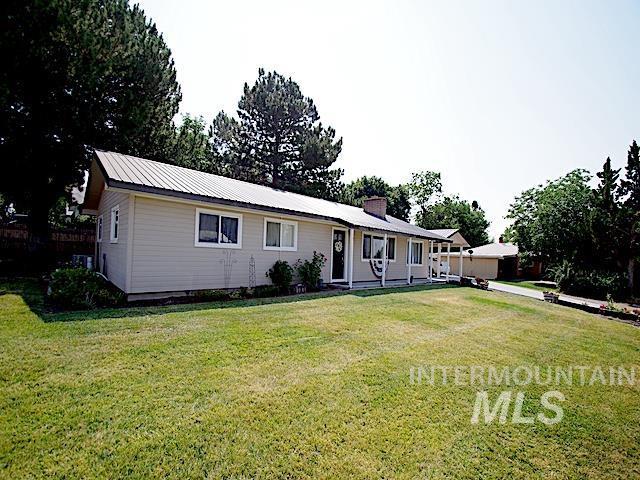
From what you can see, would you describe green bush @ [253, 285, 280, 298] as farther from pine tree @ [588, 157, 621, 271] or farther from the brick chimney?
pine tree @ [588, 157, 621, 271]

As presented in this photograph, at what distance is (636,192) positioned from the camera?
21.6 m

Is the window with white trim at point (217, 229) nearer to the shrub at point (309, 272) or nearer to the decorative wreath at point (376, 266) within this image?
the shrub at point (309, 272)

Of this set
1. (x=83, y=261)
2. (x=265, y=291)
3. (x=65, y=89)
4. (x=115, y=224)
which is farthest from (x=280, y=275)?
(x=65, y=89)

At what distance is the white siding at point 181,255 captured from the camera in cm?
817

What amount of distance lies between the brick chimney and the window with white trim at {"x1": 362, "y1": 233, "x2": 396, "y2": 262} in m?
2.43

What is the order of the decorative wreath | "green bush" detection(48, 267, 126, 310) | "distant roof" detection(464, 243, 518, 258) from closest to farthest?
"green bush" detection(48, 267, 126, 310) → the decorative wreath → "distant roof" detection(464, 243, 518, 258)

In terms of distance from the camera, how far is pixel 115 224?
1020cm

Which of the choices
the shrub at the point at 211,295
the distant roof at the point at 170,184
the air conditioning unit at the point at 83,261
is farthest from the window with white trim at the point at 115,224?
the shrub at the point at 211,295

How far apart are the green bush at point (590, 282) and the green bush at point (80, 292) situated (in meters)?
26.2

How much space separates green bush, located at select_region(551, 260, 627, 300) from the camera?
21250 millimetres

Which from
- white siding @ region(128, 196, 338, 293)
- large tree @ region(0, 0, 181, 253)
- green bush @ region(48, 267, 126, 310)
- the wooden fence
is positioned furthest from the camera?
the wooden fence

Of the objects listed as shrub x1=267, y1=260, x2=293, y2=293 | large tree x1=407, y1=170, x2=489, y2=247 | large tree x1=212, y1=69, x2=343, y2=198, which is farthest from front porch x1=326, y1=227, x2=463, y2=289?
large tree x1=407, y1=170, x2=489, y2=247

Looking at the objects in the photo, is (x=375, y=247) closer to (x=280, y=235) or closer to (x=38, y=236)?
(x=280, y=235)

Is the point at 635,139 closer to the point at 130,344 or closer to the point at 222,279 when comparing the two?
the point at 222,279
